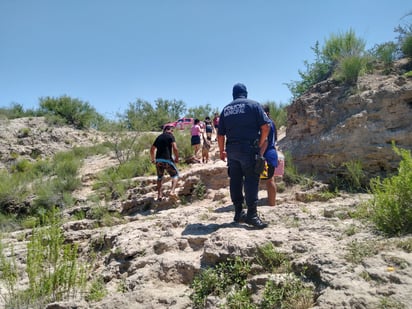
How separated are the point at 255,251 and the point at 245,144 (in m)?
1.52

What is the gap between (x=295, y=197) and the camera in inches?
245

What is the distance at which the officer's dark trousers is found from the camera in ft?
14.9

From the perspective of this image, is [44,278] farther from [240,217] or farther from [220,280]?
[240,217]

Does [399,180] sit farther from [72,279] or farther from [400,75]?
[400,75]

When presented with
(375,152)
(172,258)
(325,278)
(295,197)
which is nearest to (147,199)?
(295,197)

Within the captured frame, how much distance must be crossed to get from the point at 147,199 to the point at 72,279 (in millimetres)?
4163

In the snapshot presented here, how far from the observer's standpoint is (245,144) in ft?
15.1

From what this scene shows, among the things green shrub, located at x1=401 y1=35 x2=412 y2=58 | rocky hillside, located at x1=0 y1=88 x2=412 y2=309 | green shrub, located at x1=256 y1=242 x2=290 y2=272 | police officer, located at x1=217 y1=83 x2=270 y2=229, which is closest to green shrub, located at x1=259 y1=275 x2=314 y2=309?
rocky hillside, located at x1=0 y1=88 x2=412 y2=309

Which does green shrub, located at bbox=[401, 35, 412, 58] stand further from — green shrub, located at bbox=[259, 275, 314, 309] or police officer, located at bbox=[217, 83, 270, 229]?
Answer: green shrub, located at bbox=[259, 275, 314, 309]

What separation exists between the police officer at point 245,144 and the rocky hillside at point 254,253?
368 mm

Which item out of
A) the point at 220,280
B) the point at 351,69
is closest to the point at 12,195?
the point at 220,280

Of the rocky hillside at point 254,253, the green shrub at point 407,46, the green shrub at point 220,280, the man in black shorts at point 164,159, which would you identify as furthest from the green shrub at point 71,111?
the green shrub at point 220,280

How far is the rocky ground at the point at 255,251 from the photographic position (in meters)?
2.74

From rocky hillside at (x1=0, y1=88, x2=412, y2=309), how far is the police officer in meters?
0.37
